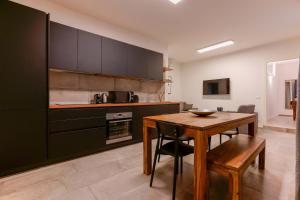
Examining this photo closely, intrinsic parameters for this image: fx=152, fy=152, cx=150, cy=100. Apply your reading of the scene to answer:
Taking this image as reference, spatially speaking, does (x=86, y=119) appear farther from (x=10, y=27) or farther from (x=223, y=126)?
(x=223, y=126)

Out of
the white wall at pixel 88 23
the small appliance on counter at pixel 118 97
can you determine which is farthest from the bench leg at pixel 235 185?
the white wall at pixel 88 23

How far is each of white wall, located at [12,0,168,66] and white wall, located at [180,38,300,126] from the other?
3024 millimetres

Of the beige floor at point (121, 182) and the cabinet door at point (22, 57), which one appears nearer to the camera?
the beige floor at point (121, 182)

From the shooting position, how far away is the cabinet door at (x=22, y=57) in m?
1.93

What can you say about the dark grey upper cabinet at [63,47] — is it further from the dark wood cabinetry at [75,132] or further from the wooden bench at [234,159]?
the wooden bench at [234,159]

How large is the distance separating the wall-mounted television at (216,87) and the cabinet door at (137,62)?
3.48 m

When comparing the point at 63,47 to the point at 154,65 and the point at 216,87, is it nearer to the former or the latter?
the point at 154,65

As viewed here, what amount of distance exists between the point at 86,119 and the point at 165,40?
10.5ft

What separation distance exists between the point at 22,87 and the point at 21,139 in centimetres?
71

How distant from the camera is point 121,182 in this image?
6.23 ft

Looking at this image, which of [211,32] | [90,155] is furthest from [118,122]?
[211,32]

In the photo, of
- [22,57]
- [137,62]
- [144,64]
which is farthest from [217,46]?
[22,57]

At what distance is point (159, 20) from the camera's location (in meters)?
3.31

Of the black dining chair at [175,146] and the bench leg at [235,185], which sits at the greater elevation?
the black dining chair at [175,146]
